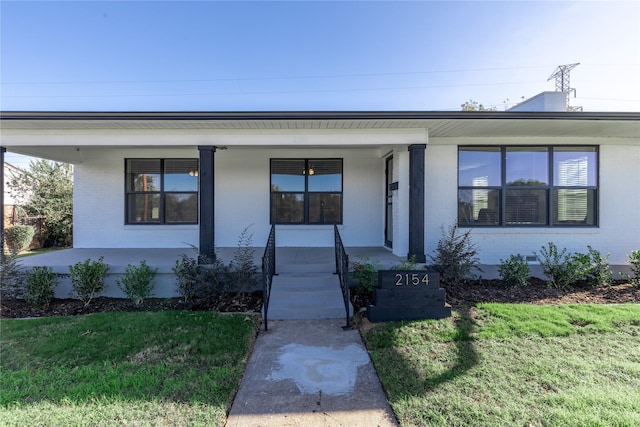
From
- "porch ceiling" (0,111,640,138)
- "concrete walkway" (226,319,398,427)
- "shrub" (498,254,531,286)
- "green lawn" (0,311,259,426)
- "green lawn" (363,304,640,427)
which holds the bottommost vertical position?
"concrete walkway" (226,319,398,427)

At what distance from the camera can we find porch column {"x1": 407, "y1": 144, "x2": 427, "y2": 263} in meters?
6.47

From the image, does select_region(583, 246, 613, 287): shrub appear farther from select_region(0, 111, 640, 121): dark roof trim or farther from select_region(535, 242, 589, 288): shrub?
select_region(0, 111, 640, 121): dark roof trim

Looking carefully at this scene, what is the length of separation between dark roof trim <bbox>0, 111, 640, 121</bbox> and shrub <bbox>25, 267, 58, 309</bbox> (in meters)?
2.70

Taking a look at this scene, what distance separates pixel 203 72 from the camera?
17.2 metres

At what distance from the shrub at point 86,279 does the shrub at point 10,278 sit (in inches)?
31.9

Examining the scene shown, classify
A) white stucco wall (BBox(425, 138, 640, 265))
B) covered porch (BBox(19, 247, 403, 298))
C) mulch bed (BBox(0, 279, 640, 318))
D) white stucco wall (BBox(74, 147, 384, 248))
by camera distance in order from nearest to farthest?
1. mulch bed (BBox(0, 279, 640, 318))
2. covered porch (BBox(19, 247, 403, 298))
3. white stucco wall (BBox(425, 138, 640, 265))
4. white stucco wall (BBox(74, 147, 384, 248))

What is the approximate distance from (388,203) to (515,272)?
3.15 meters

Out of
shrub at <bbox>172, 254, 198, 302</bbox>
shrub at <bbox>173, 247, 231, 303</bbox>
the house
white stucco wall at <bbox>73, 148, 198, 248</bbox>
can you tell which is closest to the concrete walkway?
shrub at <bbox>173, 247, 231, 303</bbox>

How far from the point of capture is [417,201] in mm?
6488

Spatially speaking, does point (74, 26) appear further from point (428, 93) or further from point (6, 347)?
point (428, 93)

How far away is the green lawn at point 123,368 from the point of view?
265 cm

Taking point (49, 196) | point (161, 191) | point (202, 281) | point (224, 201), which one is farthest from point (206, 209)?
point (49, 196)

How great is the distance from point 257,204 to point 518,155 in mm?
6233

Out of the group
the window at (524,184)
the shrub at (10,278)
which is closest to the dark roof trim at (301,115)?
the window at (524,184)
